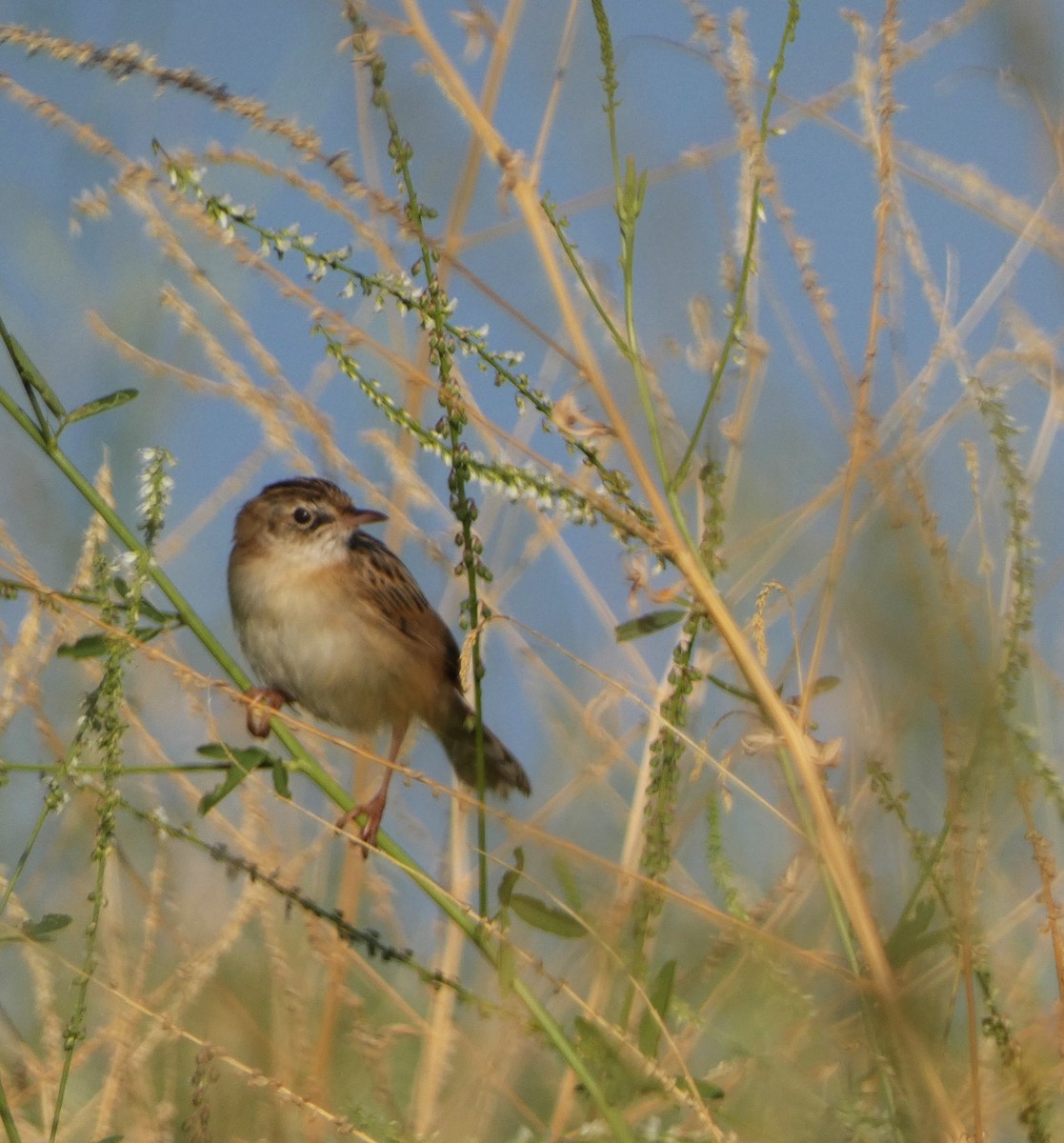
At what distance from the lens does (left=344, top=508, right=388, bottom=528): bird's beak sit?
14.2ft

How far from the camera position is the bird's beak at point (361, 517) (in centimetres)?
434

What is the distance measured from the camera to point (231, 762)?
216 cm

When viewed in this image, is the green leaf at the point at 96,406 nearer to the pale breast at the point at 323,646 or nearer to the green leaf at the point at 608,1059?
the green leaf at the point at 608,1059

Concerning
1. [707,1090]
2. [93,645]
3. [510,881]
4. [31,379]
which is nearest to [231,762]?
[93,645]

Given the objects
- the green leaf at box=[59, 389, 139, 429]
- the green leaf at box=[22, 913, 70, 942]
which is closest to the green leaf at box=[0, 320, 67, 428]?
the green leaf at box=[59, 389, 139, 429]

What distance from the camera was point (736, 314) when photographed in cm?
212

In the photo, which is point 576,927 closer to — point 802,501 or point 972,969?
point 972,969

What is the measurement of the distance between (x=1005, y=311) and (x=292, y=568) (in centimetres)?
225

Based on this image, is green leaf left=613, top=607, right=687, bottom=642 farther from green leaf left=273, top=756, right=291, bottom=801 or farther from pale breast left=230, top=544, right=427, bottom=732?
pale breast left=230, top=544, right=427, bottom=732

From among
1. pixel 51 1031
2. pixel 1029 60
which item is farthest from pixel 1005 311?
pixel 51 1031

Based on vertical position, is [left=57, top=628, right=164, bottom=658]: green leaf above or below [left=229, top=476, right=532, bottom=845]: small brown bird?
below

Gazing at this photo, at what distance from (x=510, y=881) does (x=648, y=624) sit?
0.43 meters

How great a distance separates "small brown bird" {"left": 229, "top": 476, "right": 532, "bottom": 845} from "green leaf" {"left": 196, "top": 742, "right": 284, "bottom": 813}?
2.11 meters

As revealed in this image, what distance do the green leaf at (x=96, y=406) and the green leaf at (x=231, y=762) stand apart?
51 centimetres
